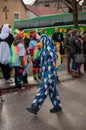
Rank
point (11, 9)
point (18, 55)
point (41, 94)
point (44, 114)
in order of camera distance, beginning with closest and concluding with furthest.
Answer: point (41, 94)
point (44, 114)
point (18, 55)
point (11, 9)

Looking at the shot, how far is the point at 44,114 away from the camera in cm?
837

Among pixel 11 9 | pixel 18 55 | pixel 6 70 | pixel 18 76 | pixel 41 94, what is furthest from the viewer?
pixel 11 9

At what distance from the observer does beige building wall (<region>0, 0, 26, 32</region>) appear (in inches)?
2037

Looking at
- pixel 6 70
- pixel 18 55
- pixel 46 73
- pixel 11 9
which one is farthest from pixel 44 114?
pixel 11 9

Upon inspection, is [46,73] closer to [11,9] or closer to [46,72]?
[46,72]

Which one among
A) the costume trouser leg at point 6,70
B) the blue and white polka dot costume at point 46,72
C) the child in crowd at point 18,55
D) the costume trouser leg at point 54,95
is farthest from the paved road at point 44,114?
the costume trouser leg at point 6,70

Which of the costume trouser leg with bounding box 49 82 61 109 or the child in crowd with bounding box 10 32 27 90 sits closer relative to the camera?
the costume trouser leg with bounding box 49 82 61 109

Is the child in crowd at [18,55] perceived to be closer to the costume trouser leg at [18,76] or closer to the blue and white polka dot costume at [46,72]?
the costume trouser leg at [18,76]

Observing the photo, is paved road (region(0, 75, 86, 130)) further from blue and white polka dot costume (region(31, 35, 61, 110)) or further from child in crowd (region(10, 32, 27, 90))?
child in crowd (region(10, 32, 27, 90))

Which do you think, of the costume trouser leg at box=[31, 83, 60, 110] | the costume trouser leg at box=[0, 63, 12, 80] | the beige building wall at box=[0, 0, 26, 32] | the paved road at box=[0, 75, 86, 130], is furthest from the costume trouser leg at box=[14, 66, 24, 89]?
the beige building wall at box=[0, 0, 26, 32]

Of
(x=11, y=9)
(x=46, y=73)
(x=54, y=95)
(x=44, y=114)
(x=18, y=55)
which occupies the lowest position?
(x=44, y=114)

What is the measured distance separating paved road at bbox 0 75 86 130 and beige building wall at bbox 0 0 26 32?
4148cm

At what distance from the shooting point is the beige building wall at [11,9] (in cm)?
5175

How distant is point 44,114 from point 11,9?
152 ft
